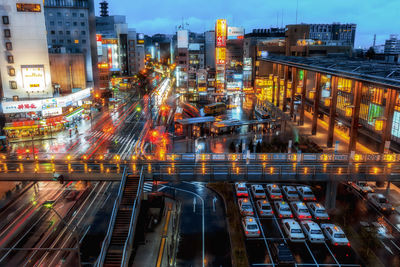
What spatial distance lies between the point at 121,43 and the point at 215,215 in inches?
5121

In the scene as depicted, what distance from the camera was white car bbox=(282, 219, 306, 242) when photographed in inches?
965

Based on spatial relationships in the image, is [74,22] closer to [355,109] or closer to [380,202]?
[355,109]

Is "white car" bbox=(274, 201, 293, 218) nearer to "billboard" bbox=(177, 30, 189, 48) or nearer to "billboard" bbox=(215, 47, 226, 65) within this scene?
"billboard" bbox=(215, 47, 226, 65)

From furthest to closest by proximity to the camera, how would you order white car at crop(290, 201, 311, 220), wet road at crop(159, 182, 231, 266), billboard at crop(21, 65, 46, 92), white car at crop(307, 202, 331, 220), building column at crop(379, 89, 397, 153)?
billboard at crop(21, 65, 46, 92)
building column at crop(379, 89, 397, 153)
white car at crop(290, 201, 311, 220)
white car at crop(307, 202, 331, 220)
wet road at crop(159, 182, 231, 266)

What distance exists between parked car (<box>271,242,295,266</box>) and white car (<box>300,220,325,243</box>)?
2629mm

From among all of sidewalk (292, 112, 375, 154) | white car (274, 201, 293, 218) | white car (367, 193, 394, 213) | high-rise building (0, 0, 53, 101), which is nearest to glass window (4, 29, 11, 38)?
high-rise building (0, 0, 53, 101)

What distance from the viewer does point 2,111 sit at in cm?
5284

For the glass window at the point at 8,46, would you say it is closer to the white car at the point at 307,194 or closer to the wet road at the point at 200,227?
the wet road at the point at 200,227

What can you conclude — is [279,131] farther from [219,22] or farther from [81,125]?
[219,22]

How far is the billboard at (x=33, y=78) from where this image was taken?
55250mm

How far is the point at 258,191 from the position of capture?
106 ft

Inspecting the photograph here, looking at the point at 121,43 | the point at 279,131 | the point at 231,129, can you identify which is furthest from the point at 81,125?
the point at 121,43

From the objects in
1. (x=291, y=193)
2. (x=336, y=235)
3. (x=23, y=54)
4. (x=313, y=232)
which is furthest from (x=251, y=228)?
(x=23, y=54)

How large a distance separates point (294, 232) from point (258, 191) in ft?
25.7
